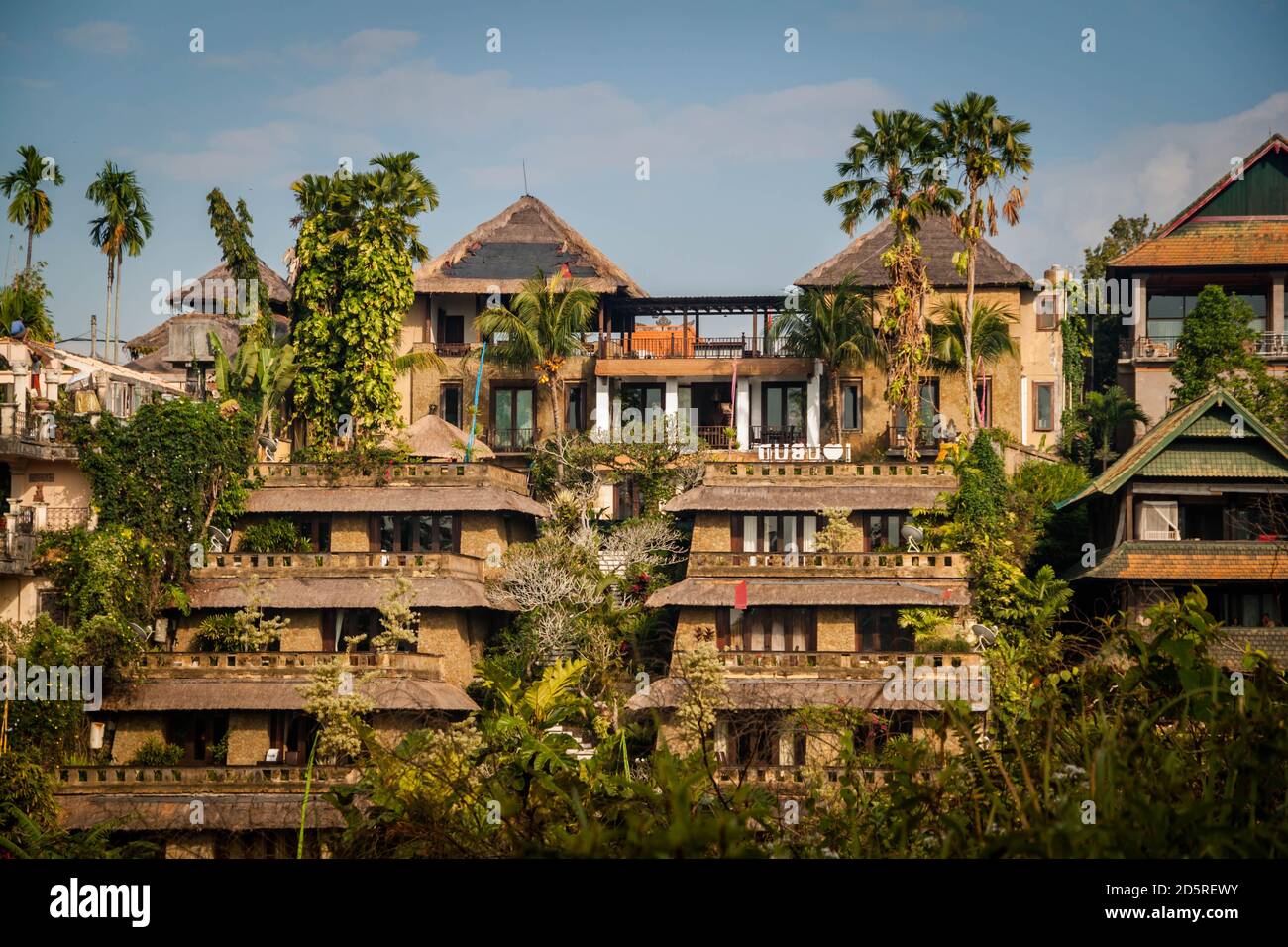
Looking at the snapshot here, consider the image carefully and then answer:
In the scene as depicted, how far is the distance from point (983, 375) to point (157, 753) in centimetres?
2853

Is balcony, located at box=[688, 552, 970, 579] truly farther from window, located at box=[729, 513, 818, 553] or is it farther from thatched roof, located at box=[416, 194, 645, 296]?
thatched roof, located at box=[416, 194, 645, 296]

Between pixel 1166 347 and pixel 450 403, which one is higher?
pixel 1166 347

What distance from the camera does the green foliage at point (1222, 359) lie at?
49.7 metres

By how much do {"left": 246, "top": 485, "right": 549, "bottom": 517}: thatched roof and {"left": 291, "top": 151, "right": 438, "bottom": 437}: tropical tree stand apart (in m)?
3.42

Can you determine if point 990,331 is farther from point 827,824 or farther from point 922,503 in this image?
point 827,824

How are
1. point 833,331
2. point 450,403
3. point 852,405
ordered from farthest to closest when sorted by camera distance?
point 450,403 < point 852,405 < point 833,331

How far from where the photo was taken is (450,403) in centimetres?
5591

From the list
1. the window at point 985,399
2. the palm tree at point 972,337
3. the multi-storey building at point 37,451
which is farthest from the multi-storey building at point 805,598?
the multi-storey building at point 37,451

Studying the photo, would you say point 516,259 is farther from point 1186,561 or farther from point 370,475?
point 1186,561

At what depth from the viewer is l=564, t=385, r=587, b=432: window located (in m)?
55.2

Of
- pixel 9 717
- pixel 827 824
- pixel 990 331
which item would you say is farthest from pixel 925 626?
pixel 827 824

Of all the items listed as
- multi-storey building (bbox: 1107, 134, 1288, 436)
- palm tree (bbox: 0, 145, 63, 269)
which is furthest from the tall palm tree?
multi-storey building (bbox: 1107, 134, 1288, 436)

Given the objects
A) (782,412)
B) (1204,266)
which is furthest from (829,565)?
(1204,266)

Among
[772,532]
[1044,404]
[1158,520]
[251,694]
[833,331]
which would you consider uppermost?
[833,331]
